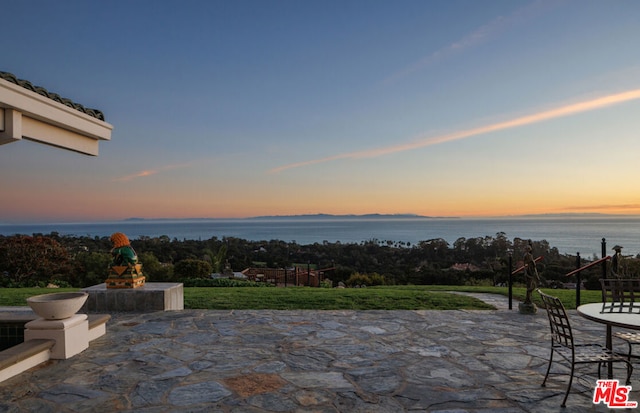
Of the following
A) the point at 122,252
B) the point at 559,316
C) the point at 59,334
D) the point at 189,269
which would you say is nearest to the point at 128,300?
the point at 122,252

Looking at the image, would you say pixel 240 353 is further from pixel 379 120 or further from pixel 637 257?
pixel 379 120

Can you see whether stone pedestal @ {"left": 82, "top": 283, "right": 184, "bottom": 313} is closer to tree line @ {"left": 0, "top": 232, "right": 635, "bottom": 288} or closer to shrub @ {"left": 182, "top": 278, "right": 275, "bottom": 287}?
shrub @ {"left": 182, "top": 278, "right": 275, "bottom": 287}

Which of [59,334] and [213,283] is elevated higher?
[59,334]

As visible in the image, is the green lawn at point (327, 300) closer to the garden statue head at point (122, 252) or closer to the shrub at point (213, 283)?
the garden statue head at point (122, 252)

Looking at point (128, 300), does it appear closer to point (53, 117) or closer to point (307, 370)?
point (53, 117)

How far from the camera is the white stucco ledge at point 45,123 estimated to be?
14.1ft

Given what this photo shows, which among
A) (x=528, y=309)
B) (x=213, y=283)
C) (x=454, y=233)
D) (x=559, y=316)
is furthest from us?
(x=454, y=233)

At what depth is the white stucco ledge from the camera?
431 centimetres

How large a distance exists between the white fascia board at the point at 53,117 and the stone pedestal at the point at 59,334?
229cm

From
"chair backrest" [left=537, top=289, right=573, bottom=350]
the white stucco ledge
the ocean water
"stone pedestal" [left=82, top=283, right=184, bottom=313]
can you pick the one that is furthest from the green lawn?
the ocean water

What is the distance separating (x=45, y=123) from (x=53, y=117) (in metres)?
0.19

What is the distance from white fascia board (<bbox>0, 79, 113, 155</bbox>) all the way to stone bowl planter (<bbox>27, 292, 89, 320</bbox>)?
2.00 meters

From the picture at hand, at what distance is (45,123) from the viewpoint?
16.2 feet

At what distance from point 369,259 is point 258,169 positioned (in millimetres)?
9246
